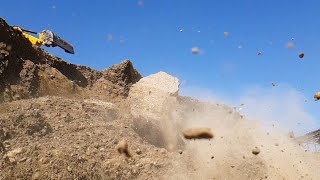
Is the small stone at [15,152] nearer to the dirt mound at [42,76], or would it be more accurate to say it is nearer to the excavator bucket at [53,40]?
the dirt mound at [42,76]

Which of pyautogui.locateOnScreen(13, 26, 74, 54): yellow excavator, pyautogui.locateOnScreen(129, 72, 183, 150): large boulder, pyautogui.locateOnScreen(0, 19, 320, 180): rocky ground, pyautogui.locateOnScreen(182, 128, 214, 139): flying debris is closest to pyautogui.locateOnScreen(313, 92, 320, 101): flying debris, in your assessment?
pyautogui.locateOnScreen(0, 19, 320, 180): rocky ground

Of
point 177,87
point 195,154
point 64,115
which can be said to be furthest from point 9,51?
point 195,154

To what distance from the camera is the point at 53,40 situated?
707 inches

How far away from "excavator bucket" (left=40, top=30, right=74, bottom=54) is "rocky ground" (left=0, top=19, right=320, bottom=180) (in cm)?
121

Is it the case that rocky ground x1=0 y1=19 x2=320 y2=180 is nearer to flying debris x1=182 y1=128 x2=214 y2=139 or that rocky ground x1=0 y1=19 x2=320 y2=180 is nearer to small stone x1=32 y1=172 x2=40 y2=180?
small stone x1=32 y1=172 x2=40 y2=180

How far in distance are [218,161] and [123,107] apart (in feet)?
16.6

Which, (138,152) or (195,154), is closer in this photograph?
(138,152)

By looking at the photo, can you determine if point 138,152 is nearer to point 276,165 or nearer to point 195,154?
point 195,154

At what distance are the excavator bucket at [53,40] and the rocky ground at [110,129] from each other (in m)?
1.21

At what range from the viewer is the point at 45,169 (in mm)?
8195

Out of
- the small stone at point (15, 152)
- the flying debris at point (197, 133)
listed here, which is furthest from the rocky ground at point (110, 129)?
the flying debris at point (197, 133)

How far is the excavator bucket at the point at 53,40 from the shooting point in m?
17.8

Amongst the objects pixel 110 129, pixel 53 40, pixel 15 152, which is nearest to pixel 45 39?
pixel 53 40

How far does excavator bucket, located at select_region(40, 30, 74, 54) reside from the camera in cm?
1780
